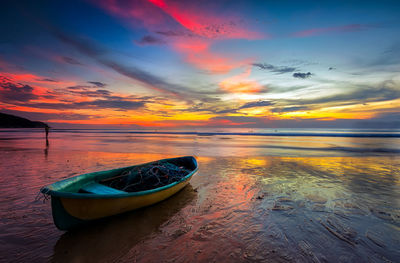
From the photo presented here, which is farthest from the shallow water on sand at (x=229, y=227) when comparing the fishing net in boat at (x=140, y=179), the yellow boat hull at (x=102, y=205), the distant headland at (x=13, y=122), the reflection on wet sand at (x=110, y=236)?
the distant headland at (x=13, y=122)

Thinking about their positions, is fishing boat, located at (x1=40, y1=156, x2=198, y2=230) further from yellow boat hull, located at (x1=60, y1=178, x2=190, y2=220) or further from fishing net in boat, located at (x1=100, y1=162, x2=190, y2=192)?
fishing net in boat, located at (x1=100, y1=162, x2=190, y2=192)

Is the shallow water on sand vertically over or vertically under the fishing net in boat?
under

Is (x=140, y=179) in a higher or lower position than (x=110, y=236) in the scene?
higher

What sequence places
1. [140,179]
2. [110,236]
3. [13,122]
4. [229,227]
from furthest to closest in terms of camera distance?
[13,122]
[140,179]
[229,227]
[110,236]

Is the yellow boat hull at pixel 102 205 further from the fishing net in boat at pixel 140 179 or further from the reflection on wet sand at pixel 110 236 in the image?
the fishing net in boat at pixel 140 179

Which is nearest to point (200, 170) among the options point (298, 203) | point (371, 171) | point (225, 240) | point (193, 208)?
point (193, 208)

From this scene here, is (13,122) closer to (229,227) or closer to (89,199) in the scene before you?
(89,199)

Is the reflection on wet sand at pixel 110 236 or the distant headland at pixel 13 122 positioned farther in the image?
the distant headland at pixel 13 122

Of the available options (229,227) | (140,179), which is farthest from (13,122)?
(229,227)

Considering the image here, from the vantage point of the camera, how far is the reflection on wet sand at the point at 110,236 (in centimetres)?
395

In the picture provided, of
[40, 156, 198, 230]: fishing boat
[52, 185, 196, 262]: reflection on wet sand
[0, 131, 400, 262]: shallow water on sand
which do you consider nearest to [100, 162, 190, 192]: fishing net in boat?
[40, 156, 198, 230]: fishing boat

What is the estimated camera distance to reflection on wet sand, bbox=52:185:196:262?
3.95m

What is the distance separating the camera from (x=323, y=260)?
384 cm

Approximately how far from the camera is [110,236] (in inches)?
183
